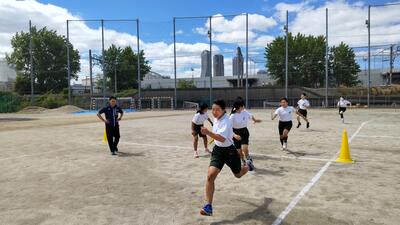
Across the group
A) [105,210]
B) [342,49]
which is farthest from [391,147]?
[342,49]

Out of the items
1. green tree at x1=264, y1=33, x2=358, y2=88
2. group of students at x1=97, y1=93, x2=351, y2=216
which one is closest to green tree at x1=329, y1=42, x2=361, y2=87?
green tree at x1=264, y1=33, x2=358, y2=88

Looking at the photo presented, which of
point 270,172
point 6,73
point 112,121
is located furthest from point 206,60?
point 6,73

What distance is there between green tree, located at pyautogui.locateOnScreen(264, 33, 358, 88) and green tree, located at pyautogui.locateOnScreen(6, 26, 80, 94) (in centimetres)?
3467

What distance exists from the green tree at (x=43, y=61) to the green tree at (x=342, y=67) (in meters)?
43.4

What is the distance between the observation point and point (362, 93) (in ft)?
166

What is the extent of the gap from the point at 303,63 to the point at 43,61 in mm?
49265

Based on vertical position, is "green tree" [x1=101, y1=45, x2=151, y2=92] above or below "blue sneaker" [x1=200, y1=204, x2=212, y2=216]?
above

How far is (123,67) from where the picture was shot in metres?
63.4

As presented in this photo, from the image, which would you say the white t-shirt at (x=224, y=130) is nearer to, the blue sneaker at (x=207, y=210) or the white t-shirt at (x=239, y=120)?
the blue sneaker at (x=207, y=210)

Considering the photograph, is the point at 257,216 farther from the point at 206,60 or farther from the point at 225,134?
the point at 206,60

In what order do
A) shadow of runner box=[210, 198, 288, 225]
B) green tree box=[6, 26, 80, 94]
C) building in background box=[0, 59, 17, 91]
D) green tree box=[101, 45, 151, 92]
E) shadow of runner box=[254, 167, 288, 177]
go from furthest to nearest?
building in background box=[0, 59, 17, 91]
green tree box=[6, 26, 80, 94]
green tree box=[101, 45, 151, 92]
shadow of runner box=[254, 167, 288, 177]
shadow of runner box=[210, 198, 288, 225]

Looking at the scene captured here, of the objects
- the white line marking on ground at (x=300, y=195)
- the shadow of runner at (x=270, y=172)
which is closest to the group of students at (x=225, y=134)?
the shadow of runner at (x=270, y=172)

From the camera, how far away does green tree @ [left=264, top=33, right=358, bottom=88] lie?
59.4 metres

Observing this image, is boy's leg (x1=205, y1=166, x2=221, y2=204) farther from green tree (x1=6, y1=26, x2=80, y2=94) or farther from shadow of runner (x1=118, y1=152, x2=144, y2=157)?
green tree (x1=6, y1=26, x2=80, y2=94)
